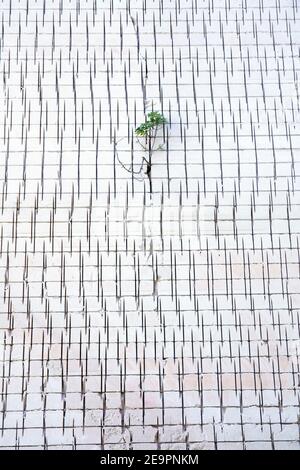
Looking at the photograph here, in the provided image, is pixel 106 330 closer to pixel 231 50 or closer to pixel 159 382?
pixel 159 382

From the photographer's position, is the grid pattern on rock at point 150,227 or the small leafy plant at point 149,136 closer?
the grid pattern on rock at point 150,227

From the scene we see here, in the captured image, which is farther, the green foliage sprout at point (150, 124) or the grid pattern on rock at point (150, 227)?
the green foliage sprout at point (150, 124)

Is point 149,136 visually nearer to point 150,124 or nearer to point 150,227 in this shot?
point 150,124

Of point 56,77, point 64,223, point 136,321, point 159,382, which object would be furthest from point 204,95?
point 159,382

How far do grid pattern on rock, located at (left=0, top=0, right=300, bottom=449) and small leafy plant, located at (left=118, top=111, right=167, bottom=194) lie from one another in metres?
0.04

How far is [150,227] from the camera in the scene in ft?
8.86

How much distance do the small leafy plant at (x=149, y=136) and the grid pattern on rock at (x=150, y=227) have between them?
0.12ft

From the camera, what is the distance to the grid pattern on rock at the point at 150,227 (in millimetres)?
2486

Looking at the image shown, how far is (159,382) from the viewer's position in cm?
251

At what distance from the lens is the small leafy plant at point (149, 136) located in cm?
276

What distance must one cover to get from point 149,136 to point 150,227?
0.46 m

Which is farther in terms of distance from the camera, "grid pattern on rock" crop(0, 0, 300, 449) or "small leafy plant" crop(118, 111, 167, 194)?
"small leafy plant" crop(118, 111, 167, 194)

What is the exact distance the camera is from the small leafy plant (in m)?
2.76

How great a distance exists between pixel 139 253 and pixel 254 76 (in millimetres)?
1109
